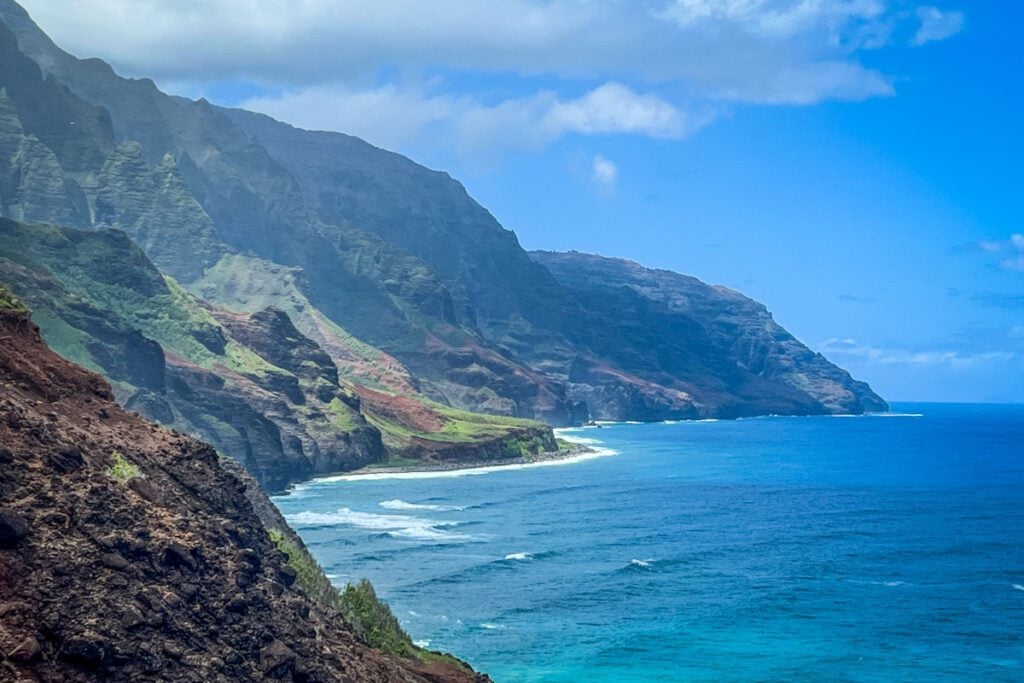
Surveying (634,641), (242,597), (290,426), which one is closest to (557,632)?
(634,641)

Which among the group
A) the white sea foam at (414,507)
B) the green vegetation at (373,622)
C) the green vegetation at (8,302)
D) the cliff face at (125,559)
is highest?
the green vegetation at (8,302)

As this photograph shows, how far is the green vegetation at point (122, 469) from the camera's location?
32.2m

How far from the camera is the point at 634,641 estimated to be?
75.5 m

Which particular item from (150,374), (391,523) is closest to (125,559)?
(391,523)

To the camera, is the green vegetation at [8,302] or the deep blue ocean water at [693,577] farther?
the deep blue ocean water at [693,577]

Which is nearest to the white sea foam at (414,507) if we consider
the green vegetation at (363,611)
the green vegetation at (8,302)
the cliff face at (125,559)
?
the green vegetation at (363,611)

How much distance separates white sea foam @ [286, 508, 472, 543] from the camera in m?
122

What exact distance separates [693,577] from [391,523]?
142 ft

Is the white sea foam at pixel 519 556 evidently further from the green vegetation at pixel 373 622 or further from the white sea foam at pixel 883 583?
the green vegetation at pixel 373 622

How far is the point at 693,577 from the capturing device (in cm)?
10012

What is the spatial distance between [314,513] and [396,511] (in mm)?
10641

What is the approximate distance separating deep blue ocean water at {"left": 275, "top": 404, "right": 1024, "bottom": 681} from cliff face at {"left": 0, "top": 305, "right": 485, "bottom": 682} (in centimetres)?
3454

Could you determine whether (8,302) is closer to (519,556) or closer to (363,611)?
(363,611)

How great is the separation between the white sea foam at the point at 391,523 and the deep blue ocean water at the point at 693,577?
0.38 meters
